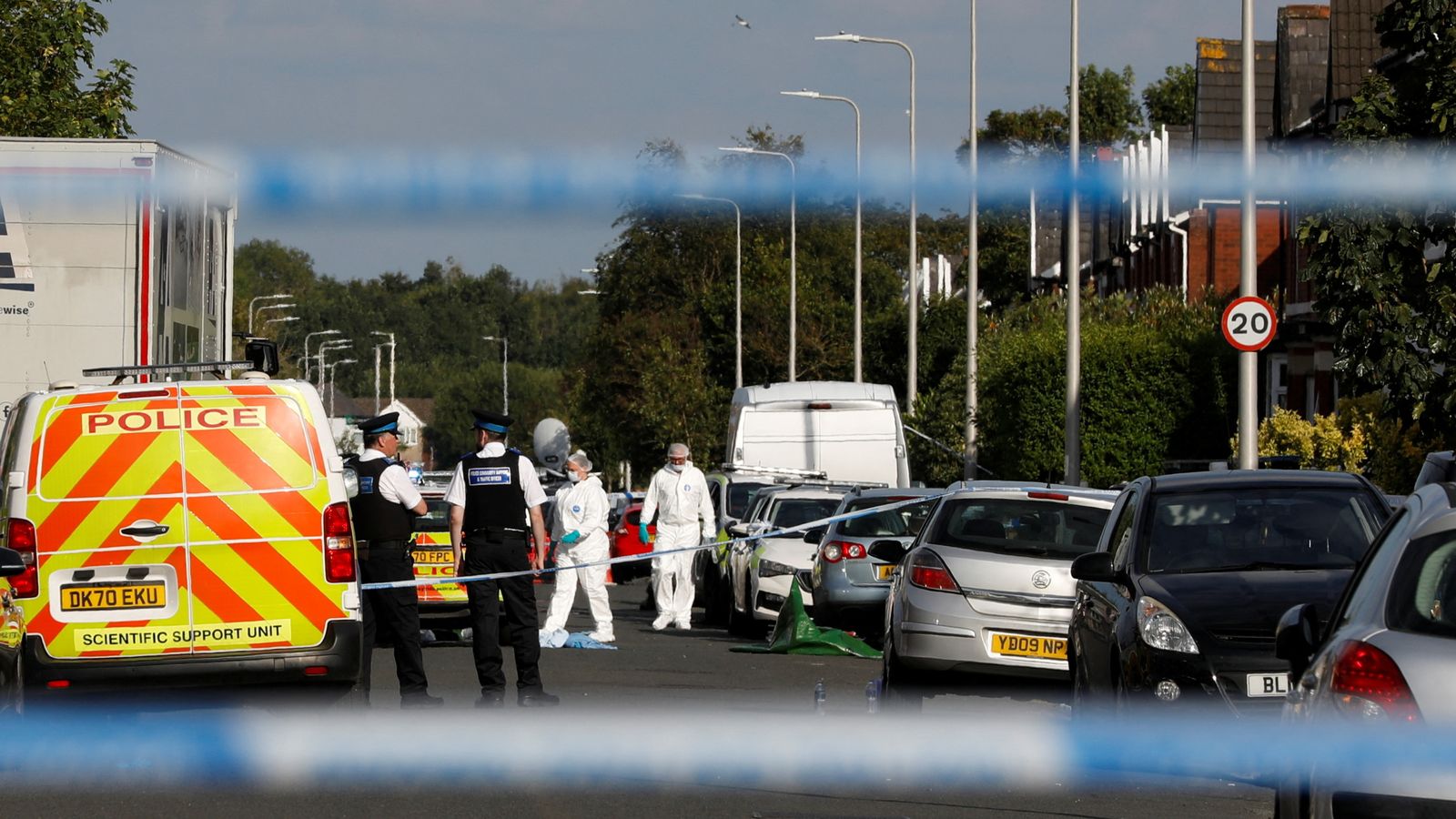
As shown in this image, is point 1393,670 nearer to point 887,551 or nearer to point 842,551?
point 887,551

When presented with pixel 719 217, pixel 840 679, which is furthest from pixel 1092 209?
pixel 840 679

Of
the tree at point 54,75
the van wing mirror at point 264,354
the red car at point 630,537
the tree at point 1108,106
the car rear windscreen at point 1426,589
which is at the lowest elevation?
the red car at point 630,537

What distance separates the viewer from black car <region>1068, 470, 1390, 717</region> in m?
9.70

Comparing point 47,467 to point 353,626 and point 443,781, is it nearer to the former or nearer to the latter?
point 353,626

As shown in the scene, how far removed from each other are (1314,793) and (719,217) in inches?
2350

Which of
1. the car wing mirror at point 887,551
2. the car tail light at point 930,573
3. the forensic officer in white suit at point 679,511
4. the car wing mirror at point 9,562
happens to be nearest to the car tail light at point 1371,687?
the car wing mirror at point 9,562

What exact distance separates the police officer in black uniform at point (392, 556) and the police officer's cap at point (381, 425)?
0.16 metres

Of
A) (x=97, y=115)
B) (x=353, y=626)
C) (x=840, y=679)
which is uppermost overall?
(x=97, y=115)

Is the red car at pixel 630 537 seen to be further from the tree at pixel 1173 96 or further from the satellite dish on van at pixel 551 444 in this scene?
the tree at pixel 1173 96

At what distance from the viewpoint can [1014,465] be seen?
36.8 m

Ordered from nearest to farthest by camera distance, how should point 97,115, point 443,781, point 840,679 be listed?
point 443,781, point 840,679, point 97,115

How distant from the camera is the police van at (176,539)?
35.1 feet

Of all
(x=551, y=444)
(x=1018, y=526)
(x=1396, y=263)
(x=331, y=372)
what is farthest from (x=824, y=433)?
(x=331, y=372)

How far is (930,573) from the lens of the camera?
43.8 feet
